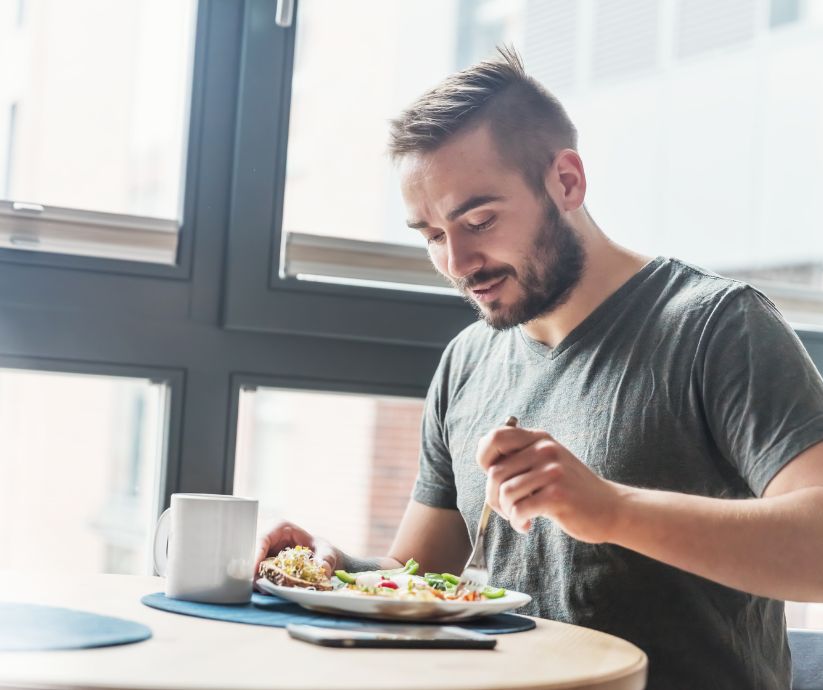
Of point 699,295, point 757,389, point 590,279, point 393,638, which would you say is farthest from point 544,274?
point 393,638

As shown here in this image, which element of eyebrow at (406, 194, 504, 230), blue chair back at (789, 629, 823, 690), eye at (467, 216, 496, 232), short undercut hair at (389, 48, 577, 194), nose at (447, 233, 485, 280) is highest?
short undercut hair at (389, 48, 577, 194)

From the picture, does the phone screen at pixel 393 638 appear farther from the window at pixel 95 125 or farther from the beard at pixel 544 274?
the window at pixel 95 125

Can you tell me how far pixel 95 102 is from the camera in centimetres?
195

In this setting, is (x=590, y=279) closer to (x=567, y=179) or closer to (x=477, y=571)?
(x=567, y=179)

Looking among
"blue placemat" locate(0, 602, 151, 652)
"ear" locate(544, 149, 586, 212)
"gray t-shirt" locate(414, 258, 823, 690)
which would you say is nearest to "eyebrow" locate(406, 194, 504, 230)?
"ear" locate(544, 149, 586, 212)

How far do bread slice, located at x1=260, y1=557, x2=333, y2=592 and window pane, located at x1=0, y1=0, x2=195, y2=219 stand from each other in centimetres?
84

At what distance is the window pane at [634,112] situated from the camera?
2.06 metres

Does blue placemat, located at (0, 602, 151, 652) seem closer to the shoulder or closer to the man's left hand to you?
the man's left hand

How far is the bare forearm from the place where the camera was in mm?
1148

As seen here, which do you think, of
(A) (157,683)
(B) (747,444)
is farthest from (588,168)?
(A) (157,683)

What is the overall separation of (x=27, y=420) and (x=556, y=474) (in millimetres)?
1132

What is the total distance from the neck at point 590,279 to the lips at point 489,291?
78 millimetres

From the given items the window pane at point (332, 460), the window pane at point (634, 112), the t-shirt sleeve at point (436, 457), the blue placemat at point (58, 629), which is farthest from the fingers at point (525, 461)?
the window pane at point (634, 112)

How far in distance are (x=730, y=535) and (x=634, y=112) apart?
1.29 m
